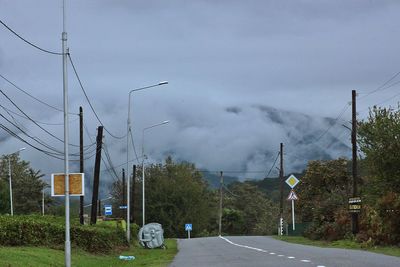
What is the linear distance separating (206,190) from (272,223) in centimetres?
1303

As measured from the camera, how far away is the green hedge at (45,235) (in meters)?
26.9

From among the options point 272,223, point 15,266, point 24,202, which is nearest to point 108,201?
point 24,202

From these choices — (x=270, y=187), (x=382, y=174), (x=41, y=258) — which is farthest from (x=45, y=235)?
(x=270, y=187)

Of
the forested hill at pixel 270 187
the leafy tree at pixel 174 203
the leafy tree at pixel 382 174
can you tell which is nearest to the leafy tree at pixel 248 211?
the forested hill at pixel 270 187

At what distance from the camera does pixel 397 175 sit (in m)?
36.7

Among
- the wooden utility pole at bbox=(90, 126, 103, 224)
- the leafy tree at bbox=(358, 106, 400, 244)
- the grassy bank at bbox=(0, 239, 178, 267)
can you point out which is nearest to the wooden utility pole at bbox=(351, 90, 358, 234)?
the leafy tree at bbox=(358, 106, 400, 244)

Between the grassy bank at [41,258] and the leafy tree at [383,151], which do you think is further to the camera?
the leafy tree at [383,151]

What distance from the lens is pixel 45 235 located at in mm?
28766

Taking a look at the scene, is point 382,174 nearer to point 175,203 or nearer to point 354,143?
point 354,143

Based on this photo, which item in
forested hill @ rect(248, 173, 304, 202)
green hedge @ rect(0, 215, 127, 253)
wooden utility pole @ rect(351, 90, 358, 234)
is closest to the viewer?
green hedge @ rect(0, 215, 127, 253)

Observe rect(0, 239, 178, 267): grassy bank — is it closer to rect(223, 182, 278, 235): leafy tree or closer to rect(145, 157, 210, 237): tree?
rect(145, 157, 210, 237): tree

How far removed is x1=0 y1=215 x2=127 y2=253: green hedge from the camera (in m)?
26.9

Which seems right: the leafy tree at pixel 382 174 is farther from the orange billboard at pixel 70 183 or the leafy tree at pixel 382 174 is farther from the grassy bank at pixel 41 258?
the orange billboard at pixel 70 183

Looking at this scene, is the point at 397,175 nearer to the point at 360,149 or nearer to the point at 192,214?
the point at 360,149
